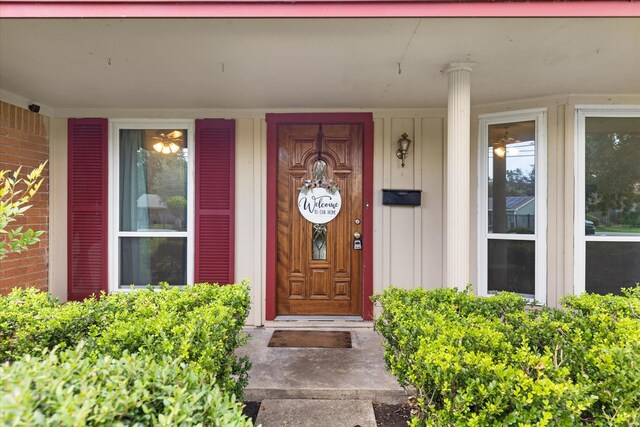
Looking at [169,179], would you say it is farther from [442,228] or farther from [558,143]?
[558,143]

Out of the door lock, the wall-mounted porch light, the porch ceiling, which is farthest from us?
the door lock

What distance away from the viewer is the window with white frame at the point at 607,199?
339 centimetres

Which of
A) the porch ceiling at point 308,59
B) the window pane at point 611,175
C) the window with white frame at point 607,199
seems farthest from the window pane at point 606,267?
the porch ceiling at point 308,59

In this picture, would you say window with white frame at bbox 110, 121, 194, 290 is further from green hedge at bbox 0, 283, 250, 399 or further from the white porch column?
the white porch column

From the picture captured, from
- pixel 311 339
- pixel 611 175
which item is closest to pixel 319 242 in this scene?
pixel 311 339

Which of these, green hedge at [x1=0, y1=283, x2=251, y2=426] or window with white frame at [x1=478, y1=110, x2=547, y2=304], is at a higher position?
window with white frame at [x1=478, y1=110, x2=547, y2=304]

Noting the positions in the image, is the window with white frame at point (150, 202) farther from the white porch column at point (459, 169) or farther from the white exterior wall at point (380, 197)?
the white porch column at point (459, 169)

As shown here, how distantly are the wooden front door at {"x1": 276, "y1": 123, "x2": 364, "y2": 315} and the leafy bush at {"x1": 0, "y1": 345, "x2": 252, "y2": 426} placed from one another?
2607 mm

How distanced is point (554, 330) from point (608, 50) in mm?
1974

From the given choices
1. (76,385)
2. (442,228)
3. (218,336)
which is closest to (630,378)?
(218,336)

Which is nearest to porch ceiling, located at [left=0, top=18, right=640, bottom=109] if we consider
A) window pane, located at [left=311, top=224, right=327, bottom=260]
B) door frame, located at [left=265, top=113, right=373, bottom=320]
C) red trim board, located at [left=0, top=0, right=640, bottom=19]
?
red trim board, located at [left=0, top=0, right=640, bottom=19]

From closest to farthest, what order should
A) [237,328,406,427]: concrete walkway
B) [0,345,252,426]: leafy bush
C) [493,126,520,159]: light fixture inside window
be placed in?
[0,345,252,426]: leafy bush, [237,328,406,427]: concrete walkway, [493,126,520,159]: light fixture inside window

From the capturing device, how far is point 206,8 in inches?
79.4

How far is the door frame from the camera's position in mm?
3877
